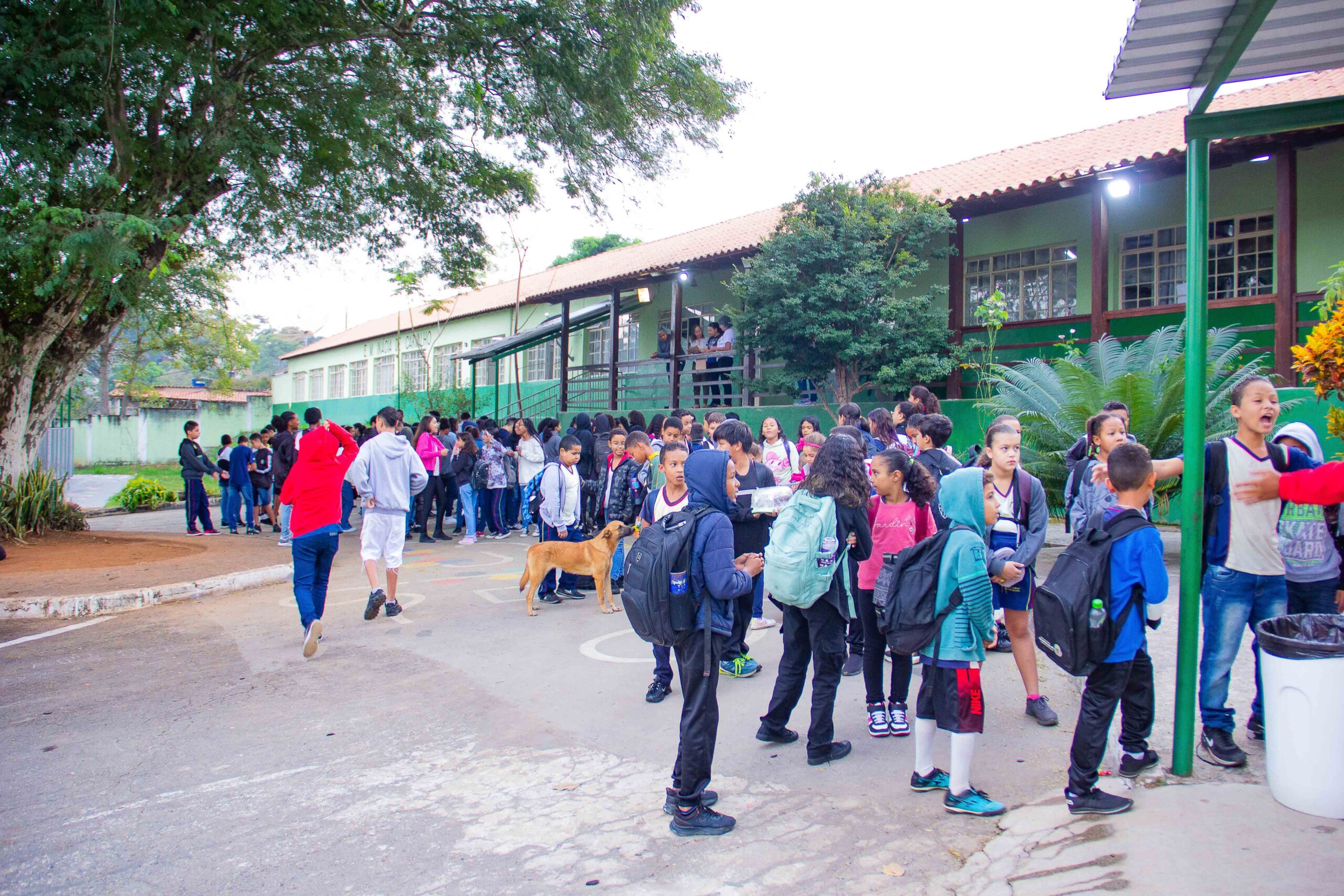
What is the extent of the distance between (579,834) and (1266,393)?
3531 millimetres

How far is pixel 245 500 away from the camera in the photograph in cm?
1384

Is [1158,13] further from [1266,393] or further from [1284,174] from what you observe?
[1284,174]

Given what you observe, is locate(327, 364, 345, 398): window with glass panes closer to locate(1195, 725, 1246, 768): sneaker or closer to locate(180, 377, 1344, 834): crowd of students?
locate(180, 377, 1344, 834): crowd of students

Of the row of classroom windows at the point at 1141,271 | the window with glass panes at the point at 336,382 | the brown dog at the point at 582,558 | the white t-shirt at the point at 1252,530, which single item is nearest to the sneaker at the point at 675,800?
the white t-shirt at the point at 1252,530

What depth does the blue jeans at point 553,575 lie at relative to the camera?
8172 millimetres

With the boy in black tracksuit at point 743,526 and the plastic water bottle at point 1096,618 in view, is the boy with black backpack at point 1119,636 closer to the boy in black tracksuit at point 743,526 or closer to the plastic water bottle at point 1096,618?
the plastic water bottle at point 1096,618

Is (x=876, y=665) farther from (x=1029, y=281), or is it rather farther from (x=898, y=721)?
(x=1029, y=281)

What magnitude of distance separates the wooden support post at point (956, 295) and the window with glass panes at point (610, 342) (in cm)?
981

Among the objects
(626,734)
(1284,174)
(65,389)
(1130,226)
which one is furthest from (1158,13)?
(65,389)

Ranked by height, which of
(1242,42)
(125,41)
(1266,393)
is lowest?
(1266,393)

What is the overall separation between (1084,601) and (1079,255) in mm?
12126

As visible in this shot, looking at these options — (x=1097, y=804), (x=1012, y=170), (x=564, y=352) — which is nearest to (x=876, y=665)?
(x=1097, y=804)

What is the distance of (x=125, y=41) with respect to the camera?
9141 millimetres

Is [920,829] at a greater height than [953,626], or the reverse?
[953,626]
